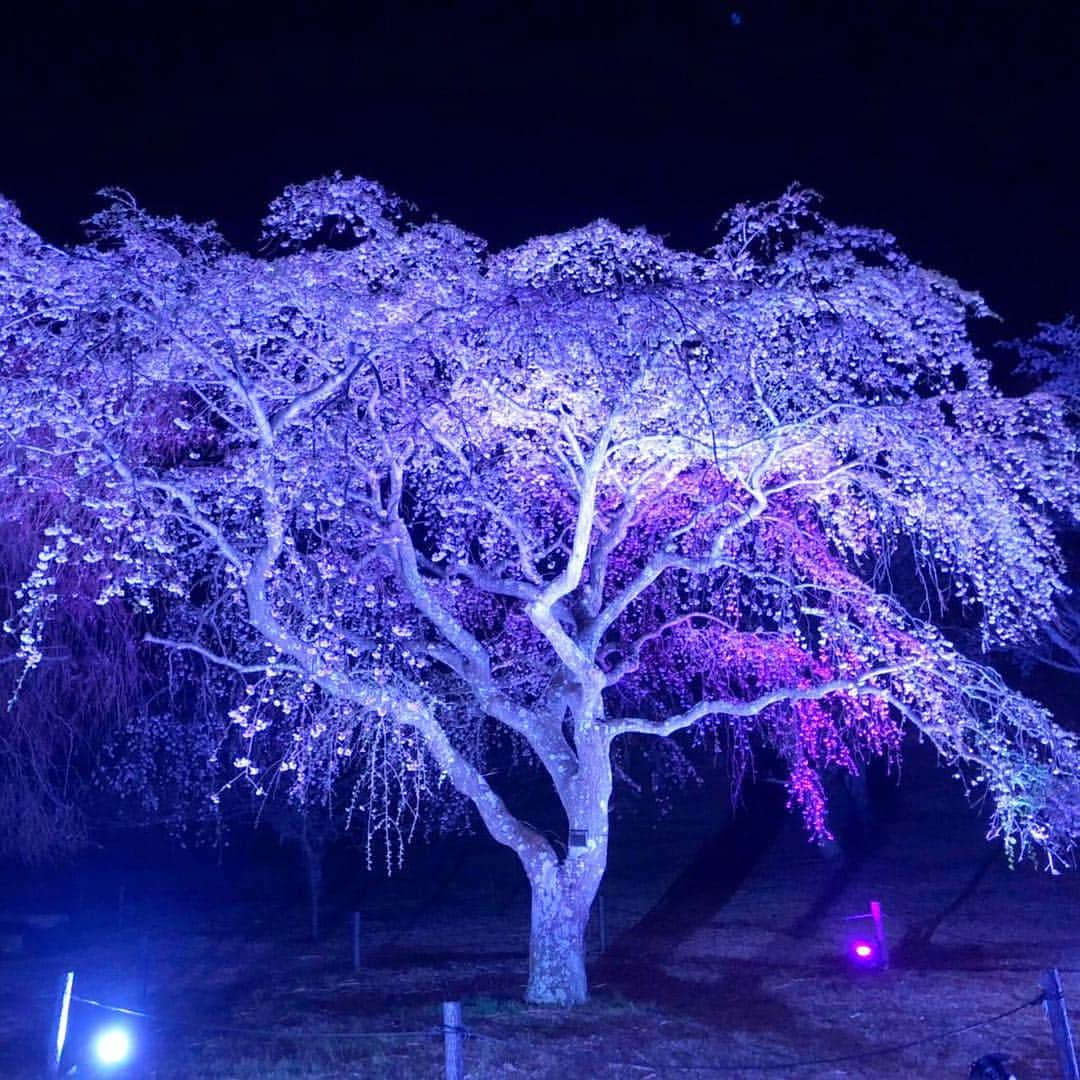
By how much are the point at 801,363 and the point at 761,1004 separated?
662 cm

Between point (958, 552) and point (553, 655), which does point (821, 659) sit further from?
point (553, 655)

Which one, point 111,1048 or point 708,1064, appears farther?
point 708,1064

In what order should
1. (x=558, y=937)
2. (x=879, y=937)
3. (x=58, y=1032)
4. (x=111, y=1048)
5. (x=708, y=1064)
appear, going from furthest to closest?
(x=879, y=937)
(x=558, y=937)
(x=708, y=1064)
(x=111, y=1048)
(x=58, y=1032)

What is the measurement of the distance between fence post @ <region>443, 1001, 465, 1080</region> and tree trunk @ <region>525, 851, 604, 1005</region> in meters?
4.88

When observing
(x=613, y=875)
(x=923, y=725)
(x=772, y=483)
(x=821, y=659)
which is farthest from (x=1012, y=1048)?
(x=613, y=875)

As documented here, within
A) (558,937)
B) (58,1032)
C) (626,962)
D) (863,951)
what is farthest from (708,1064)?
(626,962)

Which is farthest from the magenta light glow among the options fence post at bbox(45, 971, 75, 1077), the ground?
fence post at bbox(45, 971, 75, 1077)

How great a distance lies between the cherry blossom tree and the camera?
1011 centimetres

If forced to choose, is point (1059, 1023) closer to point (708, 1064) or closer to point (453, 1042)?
point (708, 1064)

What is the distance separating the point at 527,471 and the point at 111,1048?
6283mm

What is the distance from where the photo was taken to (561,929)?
466 inches

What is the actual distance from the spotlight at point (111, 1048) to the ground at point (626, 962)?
1.03ft

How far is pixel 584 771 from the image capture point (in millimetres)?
12102

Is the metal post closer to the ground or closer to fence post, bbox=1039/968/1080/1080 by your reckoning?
the ground
